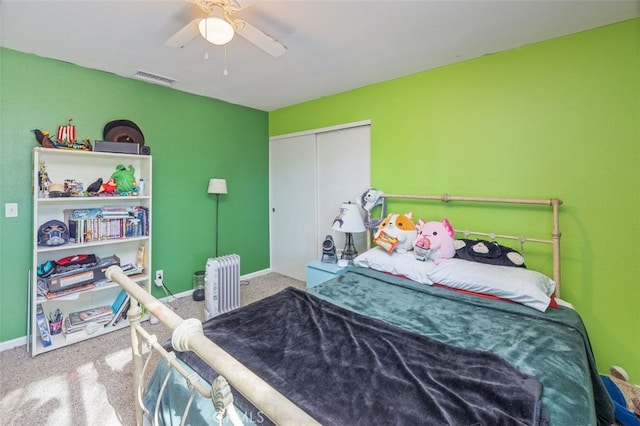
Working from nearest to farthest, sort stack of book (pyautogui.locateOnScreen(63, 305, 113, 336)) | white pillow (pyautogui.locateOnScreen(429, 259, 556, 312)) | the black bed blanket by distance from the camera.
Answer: the black bed blanket, white pillow (pyautogui.locateOnScreen(429, 259, 556, 312)), stack of book (pyautogui.locateOnScreen(63, 305, 113, 336))

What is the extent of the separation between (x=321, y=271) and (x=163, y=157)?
2.13 meters

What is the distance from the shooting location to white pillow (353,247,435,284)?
7.09 ft

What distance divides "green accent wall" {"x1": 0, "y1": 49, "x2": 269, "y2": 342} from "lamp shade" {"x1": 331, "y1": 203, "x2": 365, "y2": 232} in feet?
5.60

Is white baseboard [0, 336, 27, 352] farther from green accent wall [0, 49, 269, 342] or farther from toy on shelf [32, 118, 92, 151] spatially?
toy on shelf [32, 118, 92, 151]

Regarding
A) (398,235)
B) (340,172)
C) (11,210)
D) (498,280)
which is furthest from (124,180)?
(498,280)

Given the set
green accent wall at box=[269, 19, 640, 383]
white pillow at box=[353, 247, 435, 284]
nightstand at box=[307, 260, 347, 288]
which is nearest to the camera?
green accent wall at box=[269, 19, 640, 383]

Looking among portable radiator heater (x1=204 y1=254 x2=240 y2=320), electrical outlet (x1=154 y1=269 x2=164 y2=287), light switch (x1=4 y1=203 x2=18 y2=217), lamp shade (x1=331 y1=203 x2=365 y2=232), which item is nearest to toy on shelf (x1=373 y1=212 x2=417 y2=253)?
lamp shade (x1=331 y1=203 x2=365 y2=232)

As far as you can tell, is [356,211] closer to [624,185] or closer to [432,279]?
[432,279]

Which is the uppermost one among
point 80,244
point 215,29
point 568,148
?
point 215,29

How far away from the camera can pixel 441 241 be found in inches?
89.3

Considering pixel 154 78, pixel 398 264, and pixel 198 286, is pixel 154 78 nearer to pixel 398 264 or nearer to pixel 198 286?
pixel 198 286

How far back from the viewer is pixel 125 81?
109 inches

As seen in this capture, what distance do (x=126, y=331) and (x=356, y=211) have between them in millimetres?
2397

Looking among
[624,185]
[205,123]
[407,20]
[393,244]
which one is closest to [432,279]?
[393,244]
